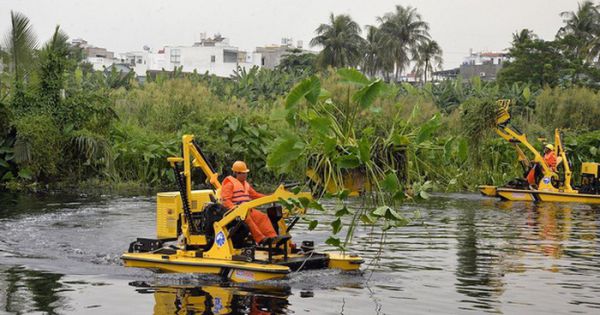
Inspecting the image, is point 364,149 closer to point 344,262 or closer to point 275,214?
point 275,214

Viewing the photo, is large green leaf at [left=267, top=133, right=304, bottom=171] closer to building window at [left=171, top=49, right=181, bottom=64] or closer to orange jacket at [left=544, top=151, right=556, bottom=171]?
orange jacket at [left=544, top=151, right=556, bottom=171]

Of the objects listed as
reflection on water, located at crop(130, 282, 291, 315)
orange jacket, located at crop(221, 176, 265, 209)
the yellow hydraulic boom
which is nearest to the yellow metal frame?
orange jacket, located at crop(221, 176, 265, 209)

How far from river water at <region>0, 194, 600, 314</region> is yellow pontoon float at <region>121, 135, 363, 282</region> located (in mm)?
214

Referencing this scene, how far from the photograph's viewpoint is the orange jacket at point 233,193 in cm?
1666

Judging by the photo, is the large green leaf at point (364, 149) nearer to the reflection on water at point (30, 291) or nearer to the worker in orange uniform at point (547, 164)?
the reflection on water at point (30, 291)

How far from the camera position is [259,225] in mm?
16266

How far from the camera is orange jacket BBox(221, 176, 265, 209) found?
16656 millimetres

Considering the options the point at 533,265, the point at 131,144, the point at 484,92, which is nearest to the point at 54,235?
the point at 533,265

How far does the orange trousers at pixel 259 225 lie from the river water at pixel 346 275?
0.86 meters

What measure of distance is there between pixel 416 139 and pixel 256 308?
3204 millimetres

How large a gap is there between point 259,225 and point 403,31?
233ft

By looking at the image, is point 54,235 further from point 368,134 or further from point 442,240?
point 368,134

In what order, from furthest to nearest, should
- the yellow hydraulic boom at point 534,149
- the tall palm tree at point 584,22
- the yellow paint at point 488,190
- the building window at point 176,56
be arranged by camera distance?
the building window at point 176,56 < the tall palm tree at point 584,22 < the yellow paint at point 488,190 < the yellow hydraulic boom at point 534,149

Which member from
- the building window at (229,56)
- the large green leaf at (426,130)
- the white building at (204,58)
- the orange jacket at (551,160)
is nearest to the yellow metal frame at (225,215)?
the large green leaf at (426,130)
